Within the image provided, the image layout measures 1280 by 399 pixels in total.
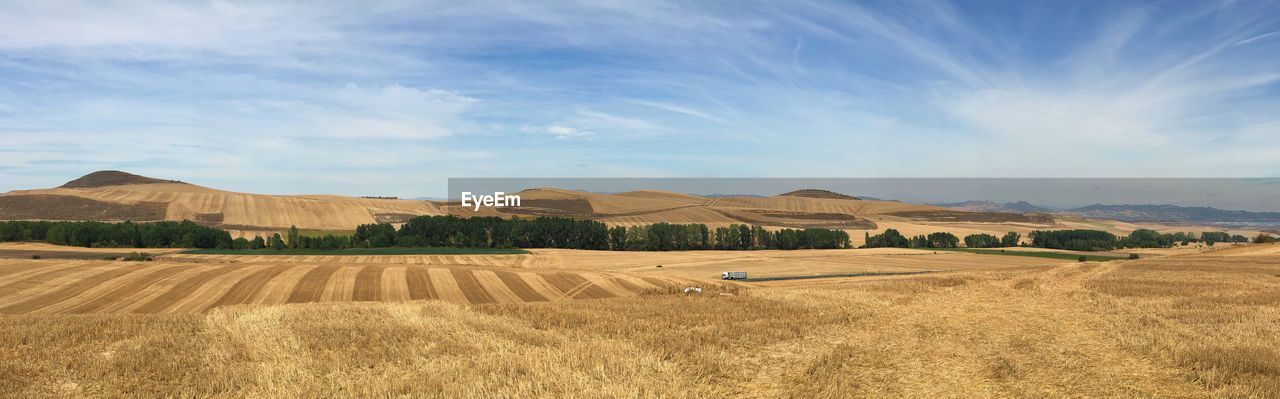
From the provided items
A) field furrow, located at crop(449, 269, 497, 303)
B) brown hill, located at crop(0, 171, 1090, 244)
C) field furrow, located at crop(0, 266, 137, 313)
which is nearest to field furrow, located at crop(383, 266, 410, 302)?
field furrow, located at crop(449, 269, 497, 303)

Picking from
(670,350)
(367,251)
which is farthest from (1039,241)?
(670,350)

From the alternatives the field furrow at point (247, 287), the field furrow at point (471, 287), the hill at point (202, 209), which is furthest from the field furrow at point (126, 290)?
the hill at point (202, 209)

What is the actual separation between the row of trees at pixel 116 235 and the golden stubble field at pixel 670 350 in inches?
3804

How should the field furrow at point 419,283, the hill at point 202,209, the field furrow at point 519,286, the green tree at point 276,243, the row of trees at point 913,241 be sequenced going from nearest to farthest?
the field furrow at point 419,283
the field furrow at point 519,286
the green tree at point 276,243
the hill at point 202,209
the row of trees at point 913,241

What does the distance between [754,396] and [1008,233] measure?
14672cm

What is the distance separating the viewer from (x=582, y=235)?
121m

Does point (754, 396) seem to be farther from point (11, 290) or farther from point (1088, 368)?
point (11, 290)

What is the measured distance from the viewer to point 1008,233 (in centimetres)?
13738

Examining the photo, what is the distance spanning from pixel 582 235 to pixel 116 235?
7252 centimetres

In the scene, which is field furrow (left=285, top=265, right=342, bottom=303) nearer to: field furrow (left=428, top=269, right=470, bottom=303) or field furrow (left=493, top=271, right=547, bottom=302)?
field furrow (left=428, top=269, right=470, bottom=303)

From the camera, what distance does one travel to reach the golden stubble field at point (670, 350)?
480 inches

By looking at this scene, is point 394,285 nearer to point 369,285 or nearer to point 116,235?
point 369,285

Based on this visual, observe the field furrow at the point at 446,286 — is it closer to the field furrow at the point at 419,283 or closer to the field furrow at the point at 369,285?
the field furrow at the point at 419,283

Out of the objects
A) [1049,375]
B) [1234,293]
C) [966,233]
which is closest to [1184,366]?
[1049,375]
